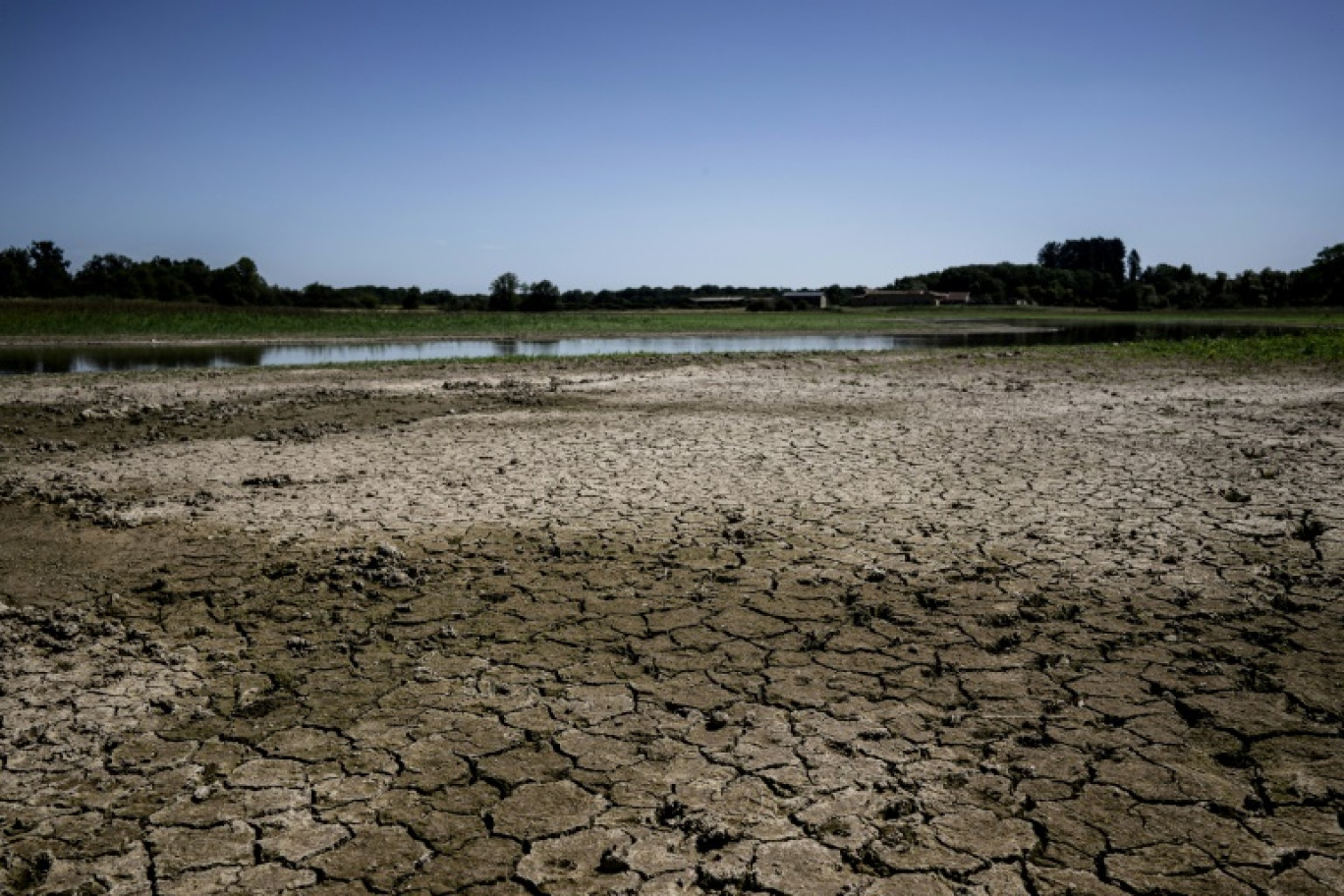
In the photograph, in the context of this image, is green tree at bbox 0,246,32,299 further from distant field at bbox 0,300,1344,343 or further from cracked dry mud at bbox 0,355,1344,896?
cracked dry mud at bbox 0,355,1344,896

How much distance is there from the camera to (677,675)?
4055mm

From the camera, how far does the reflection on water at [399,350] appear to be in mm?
23188

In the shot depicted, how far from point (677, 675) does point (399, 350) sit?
2808cm

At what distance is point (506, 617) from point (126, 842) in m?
2.20

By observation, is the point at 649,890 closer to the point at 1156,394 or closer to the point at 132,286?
the point at 1156,394

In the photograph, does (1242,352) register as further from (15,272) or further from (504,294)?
(15,272)

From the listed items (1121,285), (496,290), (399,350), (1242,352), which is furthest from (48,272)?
(1121,285)

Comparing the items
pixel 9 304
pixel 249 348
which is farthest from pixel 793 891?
pixel 9 304

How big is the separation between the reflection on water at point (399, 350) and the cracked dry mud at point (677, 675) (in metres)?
16.4

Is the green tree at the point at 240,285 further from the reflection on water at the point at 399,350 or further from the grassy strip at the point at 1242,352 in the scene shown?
the grassy strip at the point at 1242,352

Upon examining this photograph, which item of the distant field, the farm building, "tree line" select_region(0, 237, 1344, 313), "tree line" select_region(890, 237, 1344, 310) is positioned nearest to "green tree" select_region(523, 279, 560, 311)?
"tree line" select_region(0, 237, 1344, 313)

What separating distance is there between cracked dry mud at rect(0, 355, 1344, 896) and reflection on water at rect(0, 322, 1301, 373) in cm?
1642

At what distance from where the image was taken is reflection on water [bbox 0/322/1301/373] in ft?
76.1

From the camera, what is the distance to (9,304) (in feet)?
140
